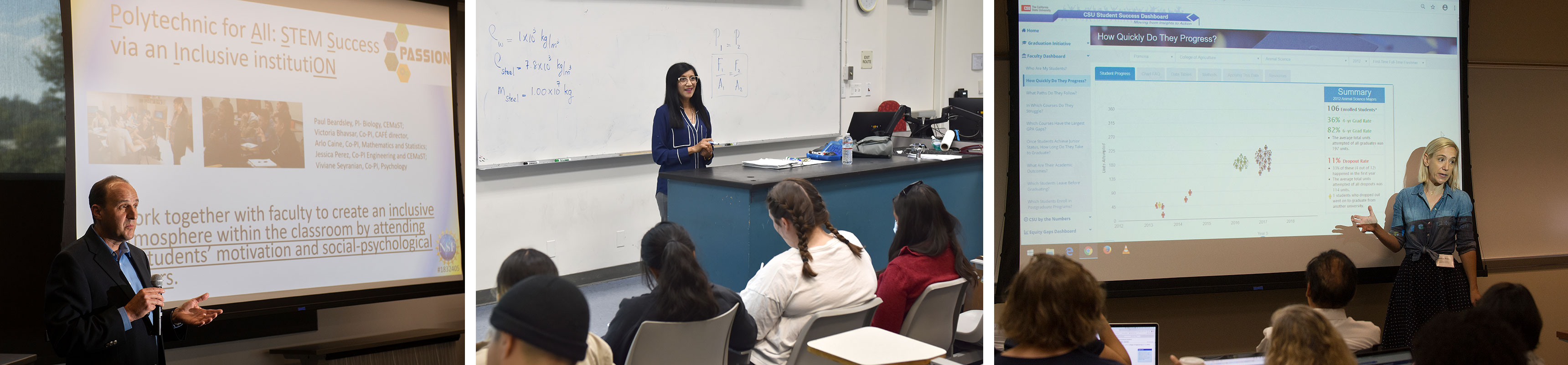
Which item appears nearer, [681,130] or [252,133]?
[681,130]

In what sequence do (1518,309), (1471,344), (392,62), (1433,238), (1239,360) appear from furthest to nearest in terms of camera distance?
1. (1433,238)
2. (392,62)
3. (1518,309)
4. (1239,360)
5. (1471,344)

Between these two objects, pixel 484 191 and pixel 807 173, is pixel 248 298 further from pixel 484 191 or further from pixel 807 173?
pixel 807 173

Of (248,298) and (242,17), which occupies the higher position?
(242,17)

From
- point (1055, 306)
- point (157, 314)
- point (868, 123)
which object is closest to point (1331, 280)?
point (1055, 306)

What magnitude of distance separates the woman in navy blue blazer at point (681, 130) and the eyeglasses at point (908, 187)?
51 cm

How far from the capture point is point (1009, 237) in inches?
110

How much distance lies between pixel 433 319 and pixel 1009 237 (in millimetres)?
2310

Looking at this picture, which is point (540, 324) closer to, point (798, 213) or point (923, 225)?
point (798, 213)

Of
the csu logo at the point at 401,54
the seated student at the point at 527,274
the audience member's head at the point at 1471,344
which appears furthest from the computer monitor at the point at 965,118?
the csu logo at the point at 401,54

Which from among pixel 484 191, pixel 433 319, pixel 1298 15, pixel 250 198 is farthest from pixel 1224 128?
pixel 250 198

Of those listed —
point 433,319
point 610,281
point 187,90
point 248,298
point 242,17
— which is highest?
point 242,17

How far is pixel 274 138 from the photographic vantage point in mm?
2570

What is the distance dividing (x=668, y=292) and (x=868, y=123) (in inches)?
25.5

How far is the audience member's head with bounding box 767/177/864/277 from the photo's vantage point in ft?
5.98
